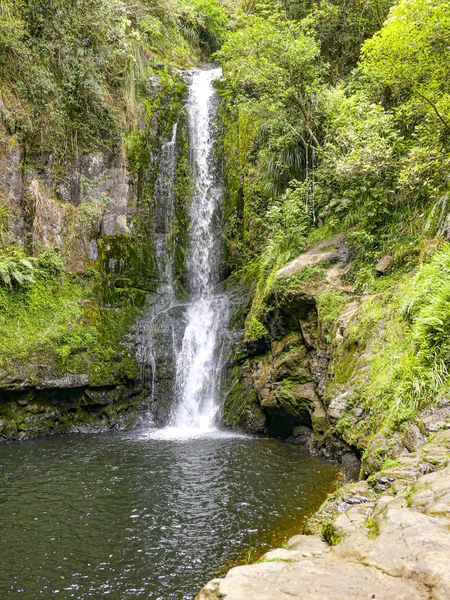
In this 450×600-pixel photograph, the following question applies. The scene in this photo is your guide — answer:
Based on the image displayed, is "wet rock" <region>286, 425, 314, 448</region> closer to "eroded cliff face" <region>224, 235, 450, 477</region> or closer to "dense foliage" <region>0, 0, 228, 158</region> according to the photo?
"eroded cliff face" <region>224, 235, 450, 477</region>

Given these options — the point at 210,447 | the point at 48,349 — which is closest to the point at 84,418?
the point at 48,349

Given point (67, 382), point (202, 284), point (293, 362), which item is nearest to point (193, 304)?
point (202, 284)

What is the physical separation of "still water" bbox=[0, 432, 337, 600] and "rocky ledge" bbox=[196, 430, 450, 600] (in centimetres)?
201

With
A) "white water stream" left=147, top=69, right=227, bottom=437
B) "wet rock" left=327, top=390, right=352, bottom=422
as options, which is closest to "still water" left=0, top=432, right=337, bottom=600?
"wet rock" left=327, top=390, right=352, bottom=422

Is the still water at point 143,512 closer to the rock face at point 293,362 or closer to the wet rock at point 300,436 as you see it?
the wet rock at point 300,436

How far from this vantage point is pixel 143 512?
623cm

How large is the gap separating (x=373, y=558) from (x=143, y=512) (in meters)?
4.45

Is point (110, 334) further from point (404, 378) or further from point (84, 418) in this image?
point (404, 378)

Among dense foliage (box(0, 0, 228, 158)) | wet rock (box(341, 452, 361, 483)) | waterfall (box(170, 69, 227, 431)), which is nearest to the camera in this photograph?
wet rock (box(341, 452, 361, 483))

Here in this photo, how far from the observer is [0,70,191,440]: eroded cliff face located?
11.6m

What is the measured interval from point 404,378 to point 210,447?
514cm

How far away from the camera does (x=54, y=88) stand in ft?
46.6

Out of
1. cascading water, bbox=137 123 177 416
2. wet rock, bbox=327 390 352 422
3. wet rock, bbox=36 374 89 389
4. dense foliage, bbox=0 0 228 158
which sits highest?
dense foliage, bbox=0 0 228 158

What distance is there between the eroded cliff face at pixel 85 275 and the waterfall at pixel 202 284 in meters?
0.79
